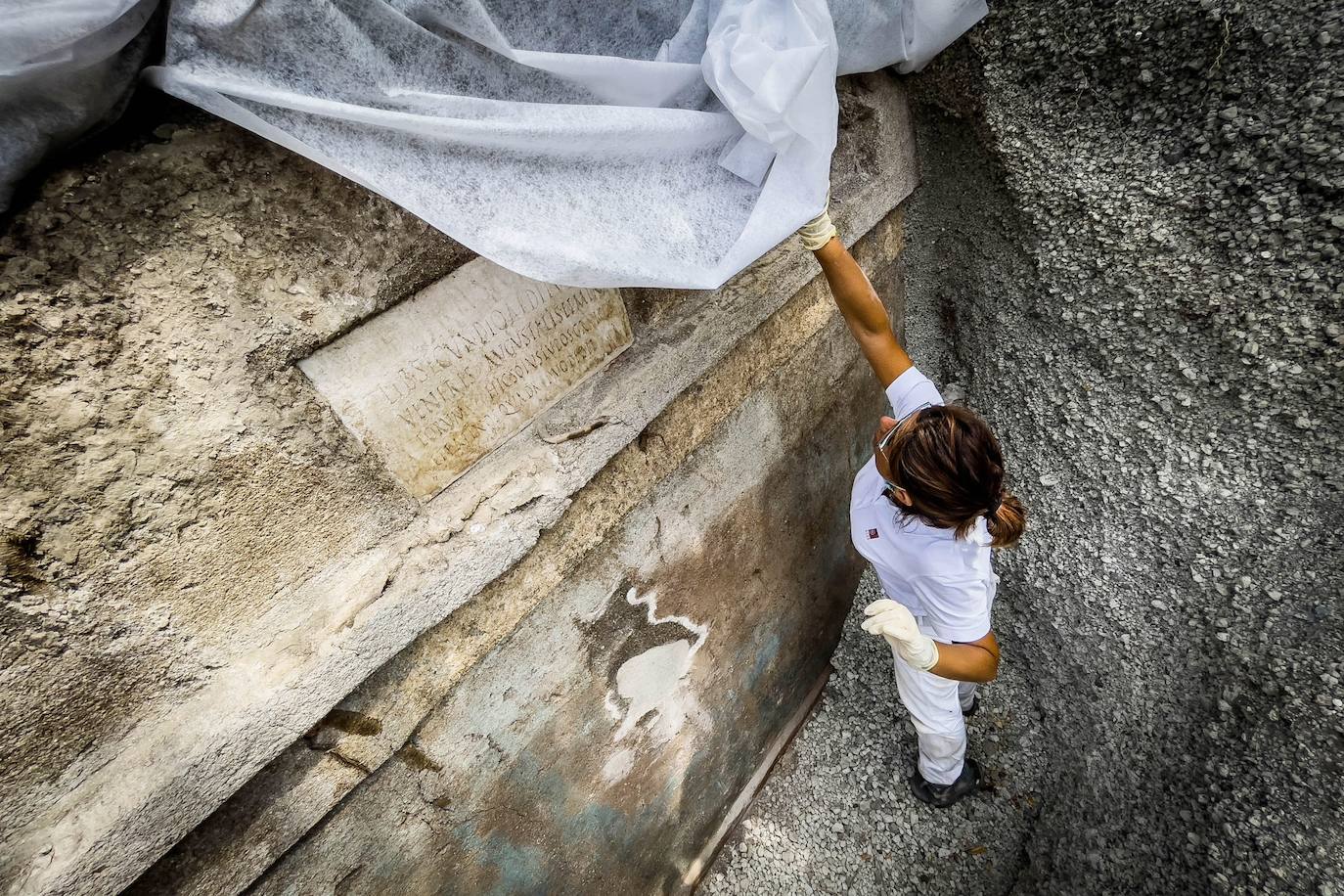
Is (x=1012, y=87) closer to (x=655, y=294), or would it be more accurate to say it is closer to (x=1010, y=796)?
(x=655, y=294)

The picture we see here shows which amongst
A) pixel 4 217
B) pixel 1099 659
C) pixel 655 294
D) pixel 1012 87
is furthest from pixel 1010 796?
pixel 4 217

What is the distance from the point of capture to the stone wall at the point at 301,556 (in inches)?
37.9

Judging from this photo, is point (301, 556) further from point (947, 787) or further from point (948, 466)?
point (947, 787)

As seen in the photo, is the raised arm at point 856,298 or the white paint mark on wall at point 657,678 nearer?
the raised arm at point 856,298

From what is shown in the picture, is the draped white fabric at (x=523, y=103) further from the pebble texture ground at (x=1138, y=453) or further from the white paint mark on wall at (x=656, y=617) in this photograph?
the white paint mark on wall at (x=656, y=617)

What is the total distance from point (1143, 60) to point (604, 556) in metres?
1.95

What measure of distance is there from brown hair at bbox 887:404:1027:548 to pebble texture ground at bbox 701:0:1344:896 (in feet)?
2.58

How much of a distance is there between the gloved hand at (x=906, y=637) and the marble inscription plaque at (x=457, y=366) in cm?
108

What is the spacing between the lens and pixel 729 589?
2232mm

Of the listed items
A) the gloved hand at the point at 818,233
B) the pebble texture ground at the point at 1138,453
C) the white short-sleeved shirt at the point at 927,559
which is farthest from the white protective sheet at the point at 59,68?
the pebble texture ground at the point at 1138,453

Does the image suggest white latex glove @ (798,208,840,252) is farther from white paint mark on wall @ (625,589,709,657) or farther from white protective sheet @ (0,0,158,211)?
white protective sheet @ (0,0,158,211)

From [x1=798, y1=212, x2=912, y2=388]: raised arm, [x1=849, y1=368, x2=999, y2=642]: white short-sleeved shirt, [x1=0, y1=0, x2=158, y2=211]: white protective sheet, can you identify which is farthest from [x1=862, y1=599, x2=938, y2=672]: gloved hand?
[x1=0, y1=0, x2=158, y2=211]: white protective sheet

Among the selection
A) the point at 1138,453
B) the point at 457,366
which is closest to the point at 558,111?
the point at 457,366

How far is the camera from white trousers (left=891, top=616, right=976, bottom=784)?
2.19 m
